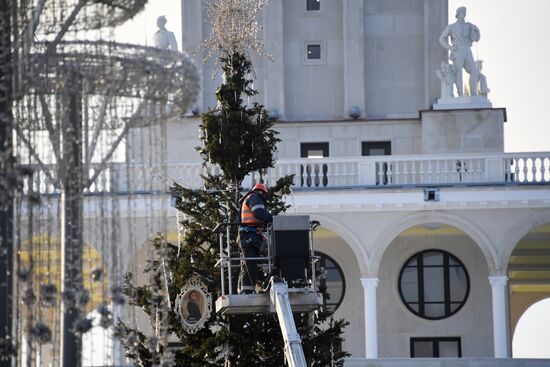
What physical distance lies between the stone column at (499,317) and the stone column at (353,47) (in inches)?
262

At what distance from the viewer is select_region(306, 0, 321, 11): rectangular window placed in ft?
144

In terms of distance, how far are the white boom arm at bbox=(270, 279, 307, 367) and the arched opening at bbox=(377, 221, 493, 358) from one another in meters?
18.3

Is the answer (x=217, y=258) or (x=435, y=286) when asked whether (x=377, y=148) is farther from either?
(x=217, y=258)

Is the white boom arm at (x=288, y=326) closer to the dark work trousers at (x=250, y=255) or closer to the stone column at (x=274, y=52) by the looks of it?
the dark work trousers at (x=250, y=255)

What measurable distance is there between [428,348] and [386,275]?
181 cm

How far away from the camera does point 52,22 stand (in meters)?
14.6

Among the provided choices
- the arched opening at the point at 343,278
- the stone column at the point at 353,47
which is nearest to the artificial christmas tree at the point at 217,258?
the arched opening at the point at 343,278

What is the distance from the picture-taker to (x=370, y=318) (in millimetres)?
39188

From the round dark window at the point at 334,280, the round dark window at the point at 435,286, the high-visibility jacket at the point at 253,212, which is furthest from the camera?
the round dark window at the point at 334,280

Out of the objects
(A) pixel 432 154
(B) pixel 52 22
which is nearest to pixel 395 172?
(A) pixel 432 154

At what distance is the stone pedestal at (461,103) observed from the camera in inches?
1649

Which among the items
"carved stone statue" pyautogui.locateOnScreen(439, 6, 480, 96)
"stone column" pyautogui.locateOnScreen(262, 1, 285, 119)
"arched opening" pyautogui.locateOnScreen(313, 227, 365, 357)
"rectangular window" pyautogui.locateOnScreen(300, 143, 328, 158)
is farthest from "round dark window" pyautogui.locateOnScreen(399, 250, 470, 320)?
"stone column" pyautogui.locateOnScreen(262, 1, 285, 119)

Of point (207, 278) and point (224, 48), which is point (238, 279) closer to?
point (207, 278)

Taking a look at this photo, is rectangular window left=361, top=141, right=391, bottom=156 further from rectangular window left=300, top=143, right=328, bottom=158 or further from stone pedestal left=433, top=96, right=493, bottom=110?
stone pedestal left=433, top=96, right=493, bottom=110
